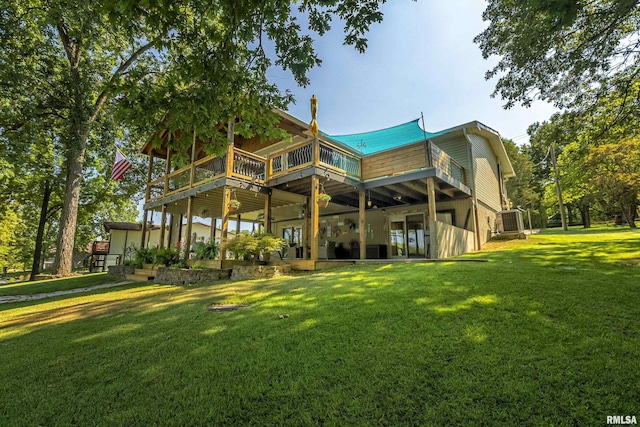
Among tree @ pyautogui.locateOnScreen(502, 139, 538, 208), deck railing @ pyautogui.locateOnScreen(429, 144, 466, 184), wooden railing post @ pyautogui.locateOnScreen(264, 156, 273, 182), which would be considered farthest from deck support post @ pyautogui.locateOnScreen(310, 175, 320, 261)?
tree @ pyautogui.locateOnScreen(502, 139, 538, 208)

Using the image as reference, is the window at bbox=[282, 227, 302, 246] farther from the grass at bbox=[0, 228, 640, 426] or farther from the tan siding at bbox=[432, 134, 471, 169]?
the grass at bbox=[0, 228, 640, 426]

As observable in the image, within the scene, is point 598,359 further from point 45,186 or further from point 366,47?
point 45,186

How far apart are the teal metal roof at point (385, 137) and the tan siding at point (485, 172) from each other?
8.12 ft

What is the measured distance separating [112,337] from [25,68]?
14311 millimetres

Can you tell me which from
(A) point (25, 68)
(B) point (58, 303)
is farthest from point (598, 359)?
(A) point (25, 68)

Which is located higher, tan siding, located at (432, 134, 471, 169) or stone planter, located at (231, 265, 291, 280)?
tan siding, located at (432, 134, 471, 169)

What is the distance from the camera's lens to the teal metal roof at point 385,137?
1245 centimetres

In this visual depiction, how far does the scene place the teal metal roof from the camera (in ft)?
40.8

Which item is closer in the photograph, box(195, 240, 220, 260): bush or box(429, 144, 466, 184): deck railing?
box(195, 240, 220, 260): bush

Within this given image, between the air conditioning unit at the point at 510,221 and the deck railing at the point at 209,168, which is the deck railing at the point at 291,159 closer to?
the deck railing at the point at 209,168

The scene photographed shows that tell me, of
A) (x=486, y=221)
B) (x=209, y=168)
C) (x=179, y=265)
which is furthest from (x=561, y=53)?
(x=179, y=265)

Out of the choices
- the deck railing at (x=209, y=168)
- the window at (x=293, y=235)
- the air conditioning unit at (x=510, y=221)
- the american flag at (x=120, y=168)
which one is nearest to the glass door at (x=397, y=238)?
the window at (x=293, y=235)

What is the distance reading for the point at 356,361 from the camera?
2580 millimetres

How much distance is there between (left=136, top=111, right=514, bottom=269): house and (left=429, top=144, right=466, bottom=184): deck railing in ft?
0.12
